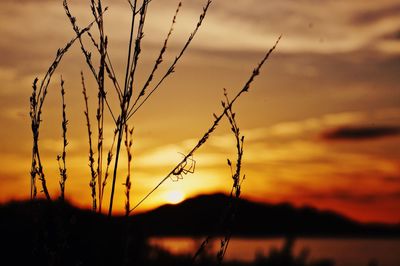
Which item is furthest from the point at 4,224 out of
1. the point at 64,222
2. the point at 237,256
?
the point at 64,222

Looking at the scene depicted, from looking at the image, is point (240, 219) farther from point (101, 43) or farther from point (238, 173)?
point (101, 43)

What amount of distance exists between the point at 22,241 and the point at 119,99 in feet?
24.2

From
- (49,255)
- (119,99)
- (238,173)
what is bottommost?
(49,255)

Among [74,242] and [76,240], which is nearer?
[74,242]

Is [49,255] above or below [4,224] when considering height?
below

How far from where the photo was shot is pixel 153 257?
11.3 meters

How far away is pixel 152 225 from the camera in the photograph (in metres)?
11.4

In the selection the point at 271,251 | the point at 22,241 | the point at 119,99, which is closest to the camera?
the point at 119,99

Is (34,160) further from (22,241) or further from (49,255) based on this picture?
(22,241)

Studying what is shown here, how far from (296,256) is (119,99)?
935cm

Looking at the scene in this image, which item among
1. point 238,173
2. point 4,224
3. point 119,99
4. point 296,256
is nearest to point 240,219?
point 238,173

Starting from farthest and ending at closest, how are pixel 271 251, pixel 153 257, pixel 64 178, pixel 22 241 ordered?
pixel 271 251, pixel 153 257, pixel 22 241, pixel 64 178

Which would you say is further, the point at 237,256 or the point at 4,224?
the point at 237,256

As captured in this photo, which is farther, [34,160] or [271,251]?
[271,251]
